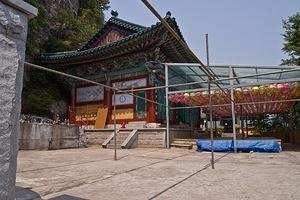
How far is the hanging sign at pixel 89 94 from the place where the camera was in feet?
61.1

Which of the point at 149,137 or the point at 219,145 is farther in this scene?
the point at 149,137

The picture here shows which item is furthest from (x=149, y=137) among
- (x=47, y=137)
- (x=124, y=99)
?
(x=47, y=137)

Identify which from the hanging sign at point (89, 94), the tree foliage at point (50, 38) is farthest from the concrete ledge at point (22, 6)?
the tree foliage at point (50, 38)

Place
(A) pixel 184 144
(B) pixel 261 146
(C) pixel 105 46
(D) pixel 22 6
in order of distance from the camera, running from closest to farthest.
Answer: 1. (D) pixel 22 6
2. (B) pixel 261 146
3. (A) pixel 184 144
4. (C) pixel 105 46

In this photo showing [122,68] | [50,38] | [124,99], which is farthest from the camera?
[50,38]

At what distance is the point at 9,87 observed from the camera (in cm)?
215

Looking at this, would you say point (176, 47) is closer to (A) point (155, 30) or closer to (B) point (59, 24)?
(A) point (155, 30)

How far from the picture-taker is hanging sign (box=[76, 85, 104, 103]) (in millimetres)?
18609

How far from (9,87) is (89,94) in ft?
56.8

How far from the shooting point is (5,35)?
84.0 inches

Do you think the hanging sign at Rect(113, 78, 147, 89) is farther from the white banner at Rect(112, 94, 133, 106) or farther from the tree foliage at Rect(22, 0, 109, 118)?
the tree foliage at Rect(22, 0, 109, 118)

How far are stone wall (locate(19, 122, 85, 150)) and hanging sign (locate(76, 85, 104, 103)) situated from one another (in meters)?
3.35

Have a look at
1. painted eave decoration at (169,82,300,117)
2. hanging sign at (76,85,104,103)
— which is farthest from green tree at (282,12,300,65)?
hanging sign at (76,85,104,103)

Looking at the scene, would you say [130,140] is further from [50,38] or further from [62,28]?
[62,28]
